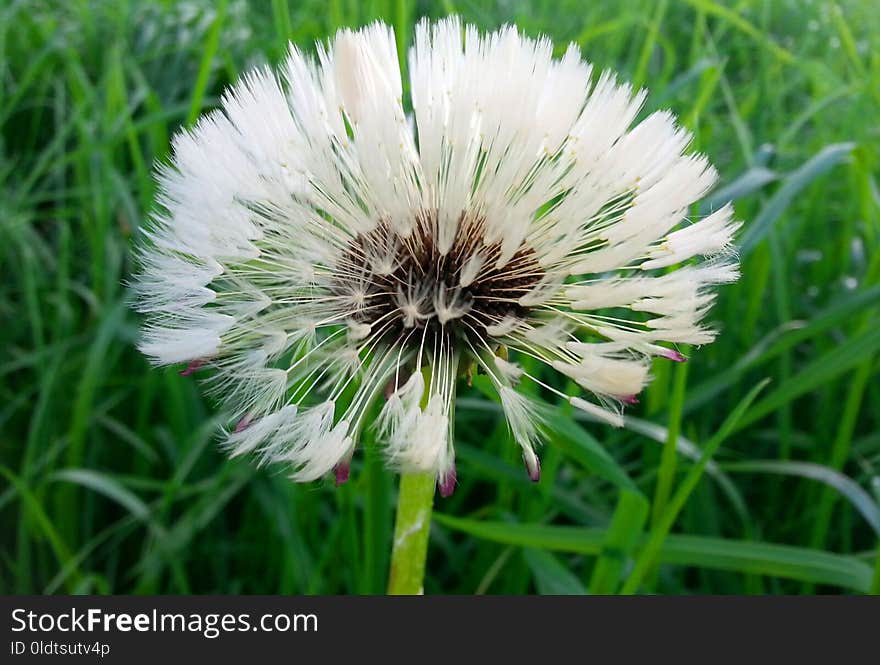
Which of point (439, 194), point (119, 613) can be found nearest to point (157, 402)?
point (119, 613)

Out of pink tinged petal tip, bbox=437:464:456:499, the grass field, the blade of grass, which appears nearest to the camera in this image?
pink tinged petal tip, bbox=437:464:456:499

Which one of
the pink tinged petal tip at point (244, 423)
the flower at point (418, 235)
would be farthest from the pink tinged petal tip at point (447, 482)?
the pink tinged petal tip at point (244, 423)

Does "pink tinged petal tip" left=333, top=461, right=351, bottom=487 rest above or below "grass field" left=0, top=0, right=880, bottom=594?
below

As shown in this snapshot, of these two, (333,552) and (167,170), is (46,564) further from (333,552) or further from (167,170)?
(167,170)

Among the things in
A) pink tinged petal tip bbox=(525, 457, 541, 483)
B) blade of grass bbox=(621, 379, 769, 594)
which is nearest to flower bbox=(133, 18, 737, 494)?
pink tinged petal tip bbox=(525, 457, 541, 483)

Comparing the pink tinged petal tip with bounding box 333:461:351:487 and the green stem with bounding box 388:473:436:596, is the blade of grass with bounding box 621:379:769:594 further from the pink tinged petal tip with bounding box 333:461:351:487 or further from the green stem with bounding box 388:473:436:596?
the pink tinged petal tip with bounding box 333:461:351:487

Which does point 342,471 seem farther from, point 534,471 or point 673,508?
point 673,508

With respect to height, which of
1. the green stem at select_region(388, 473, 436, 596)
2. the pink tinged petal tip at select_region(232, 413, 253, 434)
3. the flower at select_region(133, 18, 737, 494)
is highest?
the flower at select_region(133, 18, 737, 494)
